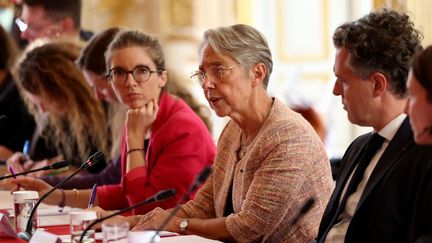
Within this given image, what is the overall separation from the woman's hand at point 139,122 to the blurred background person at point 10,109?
1.74 metres

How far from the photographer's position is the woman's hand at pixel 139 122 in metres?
3.65

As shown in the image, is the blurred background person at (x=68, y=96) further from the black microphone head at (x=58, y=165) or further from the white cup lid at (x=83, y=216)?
the white cup lid at (x=83, y=216)

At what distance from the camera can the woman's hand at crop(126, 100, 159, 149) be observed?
3.65 m

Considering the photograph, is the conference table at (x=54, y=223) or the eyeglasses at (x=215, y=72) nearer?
the conference table at (x=54, y=223)

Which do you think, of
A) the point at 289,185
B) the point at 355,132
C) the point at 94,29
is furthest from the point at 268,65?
the point at 94,29

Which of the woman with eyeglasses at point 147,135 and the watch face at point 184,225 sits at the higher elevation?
the woman with eyeglasses at point 147,135

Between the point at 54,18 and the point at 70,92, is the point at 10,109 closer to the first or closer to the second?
the point at 54,18

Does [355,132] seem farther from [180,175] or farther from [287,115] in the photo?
[287,115]

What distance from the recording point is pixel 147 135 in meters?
3.76

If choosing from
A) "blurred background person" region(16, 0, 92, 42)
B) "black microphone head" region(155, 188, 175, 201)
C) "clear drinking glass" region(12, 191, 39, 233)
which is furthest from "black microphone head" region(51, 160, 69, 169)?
"blurred background person" region(16, 0, 92, 42)

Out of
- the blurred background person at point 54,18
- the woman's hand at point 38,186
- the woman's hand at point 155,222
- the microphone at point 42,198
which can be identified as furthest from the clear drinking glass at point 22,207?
the blurred background person at point 54,18

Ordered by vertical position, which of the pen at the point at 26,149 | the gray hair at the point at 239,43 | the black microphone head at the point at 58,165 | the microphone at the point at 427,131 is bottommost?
the pen at the point at 26,149

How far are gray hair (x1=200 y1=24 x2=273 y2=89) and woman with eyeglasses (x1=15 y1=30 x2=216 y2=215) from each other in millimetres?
680

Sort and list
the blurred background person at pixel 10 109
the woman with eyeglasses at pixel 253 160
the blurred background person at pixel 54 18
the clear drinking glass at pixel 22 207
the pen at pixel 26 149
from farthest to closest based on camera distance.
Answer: the blurred background person at pixel 54 18, the blurred background person at pixel 10 109, the pen at pixel 26 149, the clear drinking glass at pixel 22 207, the woman with eyeglasses at pixel 253 160
